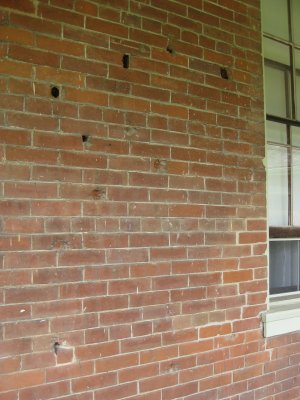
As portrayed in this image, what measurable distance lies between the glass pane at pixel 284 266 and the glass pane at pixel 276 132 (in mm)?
795

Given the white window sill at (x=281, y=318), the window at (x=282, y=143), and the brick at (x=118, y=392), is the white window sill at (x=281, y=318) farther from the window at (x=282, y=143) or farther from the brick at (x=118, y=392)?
the brick at (x=118, y=392)

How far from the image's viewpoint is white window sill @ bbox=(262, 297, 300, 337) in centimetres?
320

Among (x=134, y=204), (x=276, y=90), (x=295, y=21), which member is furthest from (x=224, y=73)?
(x=295, y=21)

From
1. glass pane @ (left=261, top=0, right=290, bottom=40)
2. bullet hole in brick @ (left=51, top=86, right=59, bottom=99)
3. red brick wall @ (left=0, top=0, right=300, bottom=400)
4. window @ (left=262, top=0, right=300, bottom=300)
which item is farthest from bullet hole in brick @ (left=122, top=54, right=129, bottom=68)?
glass pane @ (left=261, top=0, right=290, bottom=40)

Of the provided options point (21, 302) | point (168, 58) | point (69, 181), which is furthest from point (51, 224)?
point (168, 58)

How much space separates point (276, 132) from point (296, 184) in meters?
0.47

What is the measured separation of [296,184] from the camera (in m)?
3.77

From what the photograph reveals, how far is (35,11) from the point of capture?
237 centimetres

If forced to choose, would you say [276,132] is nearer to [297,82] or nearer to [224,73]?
[297,82]

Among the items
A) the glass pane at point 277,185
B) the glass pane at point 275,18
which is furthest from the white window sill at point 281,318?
the glass pane at point 275,18

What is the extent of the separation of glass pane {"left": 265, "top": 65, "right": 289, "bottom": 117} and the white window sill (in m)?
1.47

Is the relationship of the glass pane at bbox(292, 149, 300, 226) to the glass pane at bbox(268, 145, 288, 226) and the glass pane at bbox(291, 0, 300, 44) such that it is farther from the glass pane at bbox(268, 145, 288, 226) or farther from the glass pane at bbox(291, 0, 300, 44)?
the glass pane at bbox(291, 0, 300, 44)

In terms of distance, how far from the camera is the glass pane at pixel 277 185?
11.7 ft

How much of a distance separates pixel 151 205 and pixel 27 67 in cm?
101
